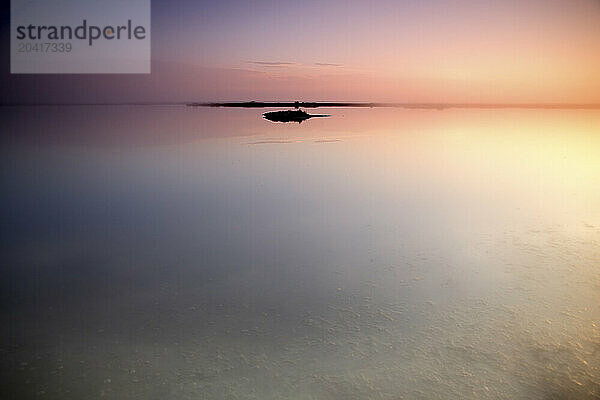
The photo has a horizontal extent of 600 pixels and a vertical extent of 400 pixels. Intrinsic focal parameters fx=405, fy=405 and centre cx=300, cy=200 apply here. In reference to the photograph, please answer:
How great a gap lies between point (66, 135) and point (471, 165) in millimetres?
32872

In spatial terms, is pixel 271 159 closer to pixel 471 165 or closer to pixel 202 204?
pixel 202 204

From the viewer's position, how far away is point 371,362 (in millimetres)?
5871

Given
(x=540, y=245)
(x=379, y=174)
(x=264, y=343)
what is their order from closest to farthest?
(x=264, y=343)
(x=540, y=245)
(x=379, y=174)

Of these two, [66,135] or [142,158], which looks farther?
[66,135]

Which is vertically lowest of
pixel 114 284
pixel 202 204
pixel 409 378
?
pixel 409 378

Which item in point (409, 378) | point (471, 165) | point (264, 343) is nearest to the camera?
point (409, 378)

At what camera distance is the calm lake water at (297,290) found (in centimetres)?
557

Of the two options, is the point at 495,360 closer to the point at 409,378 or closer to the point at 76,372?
the point at 409,378

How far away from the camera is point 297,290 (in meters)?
7.88

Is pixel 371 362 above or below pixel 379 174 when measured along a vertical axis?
below

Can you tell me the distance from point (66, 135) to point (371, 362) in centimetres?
3738

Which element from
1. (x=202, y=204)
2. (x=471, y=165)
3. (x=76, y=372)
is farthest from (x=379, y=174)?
(x=76, y=372)

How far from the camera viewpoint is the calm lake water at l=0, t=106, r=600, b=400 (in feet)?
18.3

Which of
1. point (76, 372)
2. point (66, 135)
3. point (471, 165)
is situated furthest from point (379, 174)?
point (66, 135)
